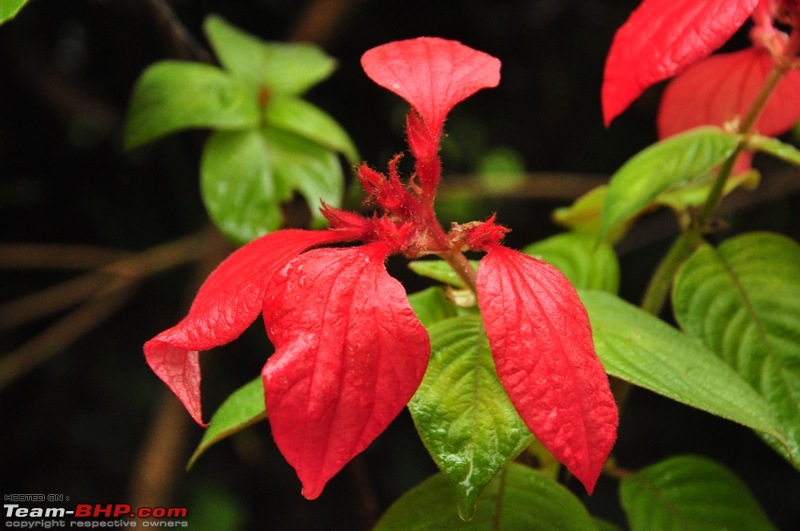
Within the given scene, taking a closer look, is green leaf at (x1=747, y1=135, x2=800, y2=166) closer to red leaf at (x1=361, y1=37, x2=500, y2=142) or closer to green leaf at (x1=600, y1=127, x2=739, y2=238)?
green leaf at (x1=600, y1=127, x2=739, y2=238)

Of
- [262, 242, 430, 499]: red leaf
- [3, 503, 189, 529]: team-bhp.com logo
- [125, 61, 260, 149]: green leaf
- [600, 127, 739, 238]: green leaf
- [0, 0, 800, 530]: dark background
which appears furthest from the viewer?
[0, 0, 800, 530]: dark background

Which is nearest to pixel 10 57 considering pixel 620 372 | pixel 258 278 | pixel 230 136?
pixel 230 136

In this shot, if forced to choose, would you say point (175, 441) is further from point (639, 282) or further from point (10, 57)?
point (639, 282)

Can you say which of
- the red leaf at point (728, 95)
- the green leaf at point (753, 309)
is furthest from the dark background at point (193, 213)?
the green leaf at point (753, 309)

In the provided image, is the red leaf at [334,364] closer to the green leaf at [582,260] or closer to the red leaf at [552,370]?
the red leaf at [552,370]

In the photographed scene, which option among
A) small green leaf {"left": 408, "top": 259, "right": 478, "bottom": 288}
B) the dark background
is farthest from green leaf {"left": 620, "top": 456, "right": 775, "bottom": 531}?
the dark background
